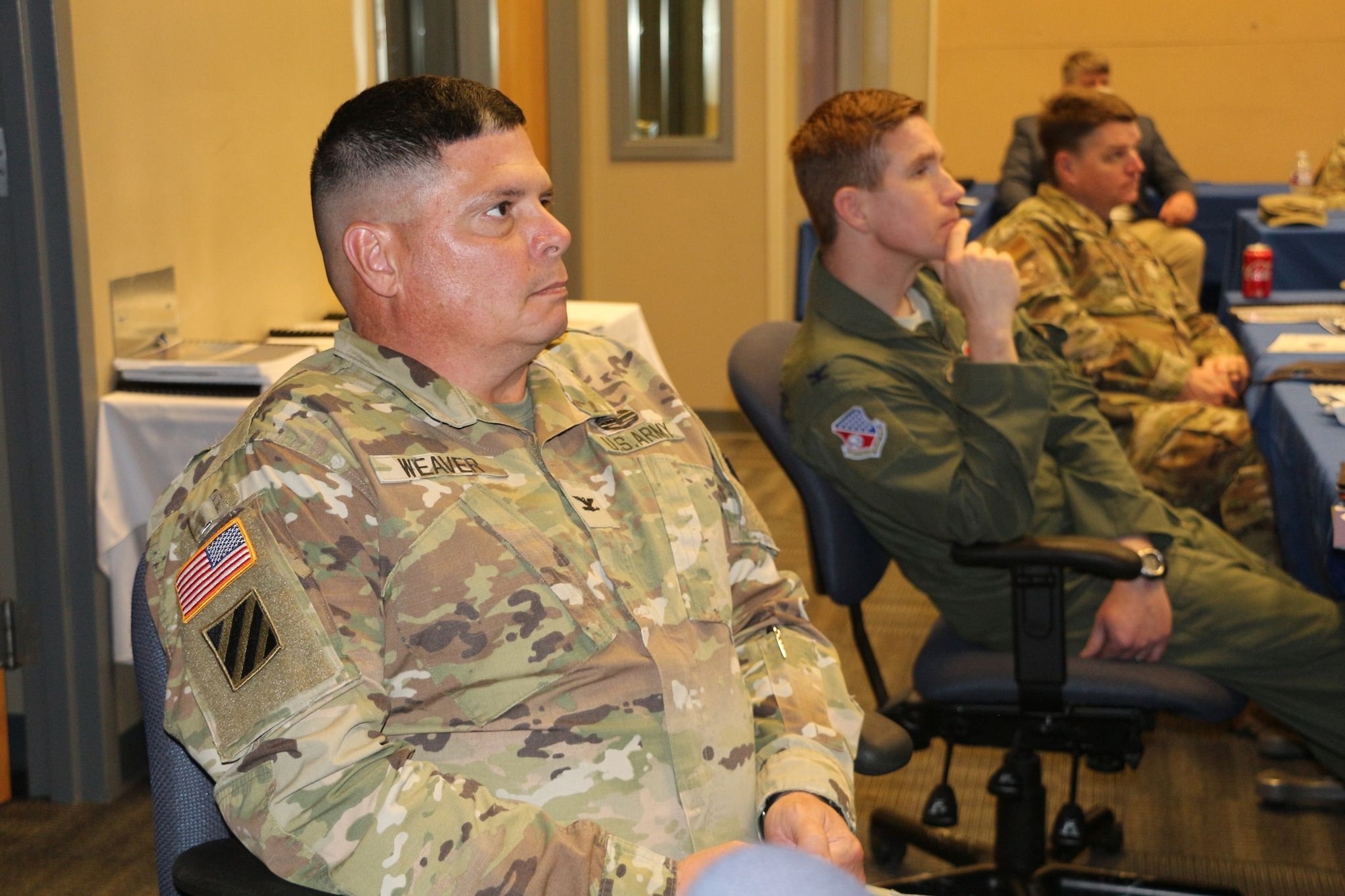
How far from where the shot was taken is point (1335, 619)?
2014 mm

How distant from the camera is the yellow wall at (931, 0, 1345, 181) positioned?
8.22m

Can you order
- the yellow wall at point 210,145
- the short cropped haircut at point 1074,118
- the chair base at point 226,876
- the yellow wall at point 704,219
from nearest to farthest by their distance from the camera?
the chair base at point 226,876 → the yellow wall at point 210,145 → the short cropped haircut at point 1074,118 → the yellow wall at point 704,219

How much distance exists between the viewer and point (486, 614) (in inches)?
46.7

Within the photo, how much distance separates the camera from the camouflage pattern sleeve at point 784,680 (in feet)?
4.36

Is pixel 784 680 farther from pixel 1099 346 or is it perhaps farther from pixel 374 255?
pixel 1099 346

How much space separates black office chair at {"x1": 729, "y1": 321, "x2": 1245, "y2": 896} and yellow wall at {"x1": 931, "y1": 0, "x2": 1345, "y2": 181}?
6.88 metres

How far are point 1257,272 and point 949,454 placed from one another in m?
1.84

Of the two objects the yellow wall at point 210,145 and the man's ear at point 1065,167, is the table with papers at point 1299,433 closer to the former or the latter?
the man's ear at point 1065,167

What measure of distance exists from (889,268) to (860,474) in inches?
16.8

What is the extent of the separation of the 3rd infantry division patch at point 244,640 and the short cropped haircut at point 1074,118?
294cm

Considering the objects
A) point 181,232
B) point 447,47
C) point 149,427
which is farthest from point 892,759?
point 447,47

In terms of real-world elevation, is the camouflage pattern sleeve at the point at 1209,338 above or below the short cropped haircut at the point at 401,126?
below

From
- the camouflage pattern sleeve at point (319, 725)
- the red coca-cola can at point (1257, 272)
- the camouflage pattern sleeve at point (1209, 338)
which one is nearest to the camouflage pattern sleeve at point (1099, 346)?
the camouflage pattern sleeve at point (1209, 338)

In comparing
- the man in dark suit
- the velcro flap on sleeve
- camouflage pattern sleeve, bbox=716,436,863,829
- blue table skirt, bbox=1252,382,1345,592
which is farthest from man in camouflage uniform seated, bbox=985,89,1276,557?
the man in dark suit
